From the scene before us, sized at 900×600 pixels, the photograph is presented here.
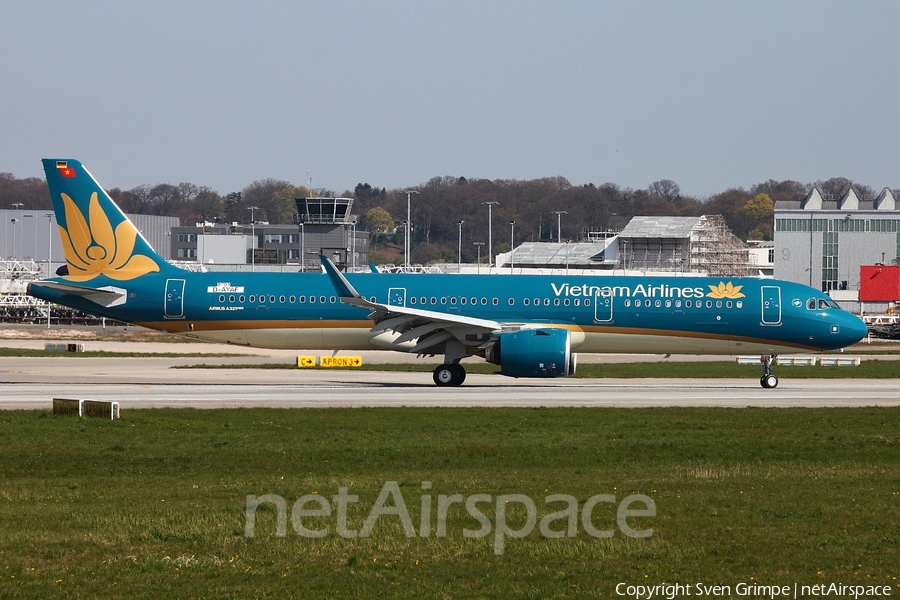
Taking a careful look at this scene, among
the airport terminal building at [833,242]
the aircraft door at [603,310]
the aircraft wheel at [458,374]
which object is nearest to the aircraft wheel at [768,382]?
the aircraft door at [603,310]

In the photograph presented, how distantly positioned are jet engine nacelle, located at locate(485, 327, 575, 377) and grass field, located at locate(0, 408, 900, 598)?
693cm

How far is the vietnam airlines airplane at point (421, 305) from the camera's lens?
3712 centimetres

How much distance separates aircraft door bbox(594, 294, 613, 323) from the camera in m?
37.0

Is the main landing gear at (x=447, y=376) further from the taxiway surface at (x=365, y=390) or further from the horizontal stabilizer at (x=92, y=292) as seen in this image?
the horizontal stabilizer at (x=92, y=292)

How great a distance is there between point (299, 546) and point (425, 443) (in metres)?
9.54

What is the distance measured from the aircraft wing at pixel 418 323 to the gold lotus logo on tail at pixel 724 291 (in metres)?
7.98

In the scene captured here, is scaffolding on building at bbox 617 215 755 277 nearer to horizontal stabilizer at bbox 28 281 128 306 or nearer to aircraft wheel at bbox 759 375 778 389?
aircraft wheel at bbox 759 375 778 389

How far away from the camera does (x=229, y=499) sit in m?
15.6

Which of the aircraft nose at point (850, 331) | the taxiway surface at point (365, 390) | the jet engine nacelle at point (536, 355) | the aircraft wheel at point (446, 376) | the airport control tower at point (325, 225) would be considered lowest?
the taxiway surface at point (365, 390)

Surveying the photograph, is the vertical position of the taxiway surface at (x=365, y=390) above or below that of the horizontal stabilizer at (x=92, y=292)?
below

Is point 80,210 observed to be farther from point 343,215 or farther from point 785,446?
point 343,215

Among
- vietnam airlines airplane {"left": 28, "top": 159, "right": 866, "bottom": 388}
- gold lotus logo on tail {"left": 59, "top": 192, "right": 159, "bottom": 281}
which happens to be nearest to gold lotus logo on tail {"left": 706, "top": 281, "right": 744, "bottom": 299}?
vietnam airlines airplane {"left": 28, "top": 159, "right": 866, "bottom": 388}

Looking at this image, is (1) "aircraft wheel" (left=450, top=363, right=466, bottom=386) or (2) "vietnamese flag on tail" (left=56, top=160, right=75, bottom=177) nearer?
(1) "aircraft wheel" (left=450, top=363, right=466, bottom=386)

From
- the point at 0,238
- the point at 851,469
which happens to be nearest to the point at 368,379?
the point at 851,469
